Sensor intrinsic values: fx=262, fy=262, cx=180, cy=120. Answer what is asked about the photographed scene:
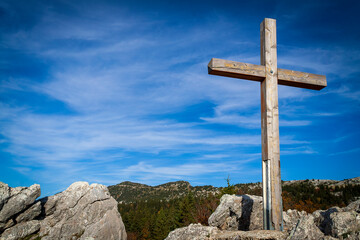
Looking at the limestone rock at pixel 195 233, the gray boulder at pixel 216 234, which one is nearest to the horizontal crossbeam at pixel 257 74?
the gray boulder at pixel 216 234

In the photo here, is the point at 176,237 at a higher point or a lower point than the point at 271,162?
lower

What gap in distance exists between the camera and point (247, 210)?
33.5ft

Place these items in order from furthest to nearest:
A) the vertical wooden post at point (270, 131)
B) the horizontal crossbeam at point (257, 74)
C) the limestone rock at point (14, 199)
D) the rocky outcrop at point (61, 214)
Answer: the rocky outcrop at point (61, 214) → the limestone rock at point (14, 199) → the horizontal crossbeam at point (257, 74) → the vertical wooden post at point (270, 131)

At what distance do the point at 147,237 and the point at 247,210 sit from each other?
5830cm

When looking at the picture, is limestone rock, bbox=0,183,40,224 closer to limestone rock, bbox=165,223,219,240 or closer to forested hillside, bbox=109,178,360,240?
limestone rock, bbox=165,223,219,240

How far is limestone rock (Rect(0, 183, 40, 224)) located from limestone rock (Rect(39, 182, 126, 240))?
5.23 ft

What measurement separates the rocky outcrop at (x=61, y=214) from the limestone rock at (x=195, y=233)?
8.97 m

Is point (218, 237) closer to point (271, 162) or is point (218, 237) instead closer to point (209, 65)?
point (271, 162)

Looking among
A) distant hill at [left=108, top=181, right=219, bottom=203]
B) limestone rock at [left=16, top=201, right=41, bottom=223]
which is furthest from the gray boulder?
distant hill at [left=108, top=181, right=219, bottom=203]

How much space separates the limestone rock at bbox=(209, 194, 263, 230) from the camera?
9852 millimetres

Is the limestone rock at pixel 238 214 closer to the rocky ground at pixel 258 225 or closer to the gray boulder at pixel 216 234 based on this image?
the rocky ground at pixel 258 225

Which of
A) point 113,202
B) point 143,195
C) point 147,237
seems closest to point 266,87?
point 113,202

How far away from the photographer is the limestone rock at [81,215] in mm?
14607

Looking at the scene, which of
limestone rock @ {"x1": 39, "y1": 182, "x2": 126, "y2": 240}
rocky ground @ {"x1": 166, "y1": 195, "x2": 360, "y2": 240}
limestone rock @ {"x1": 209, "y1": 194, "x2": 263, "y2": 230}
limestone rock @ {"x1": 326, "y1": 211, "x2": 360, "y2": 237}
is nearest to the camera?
limestone rock @ {"x1": 326, "y1": 211, "x2": 360, "y2": 237}
